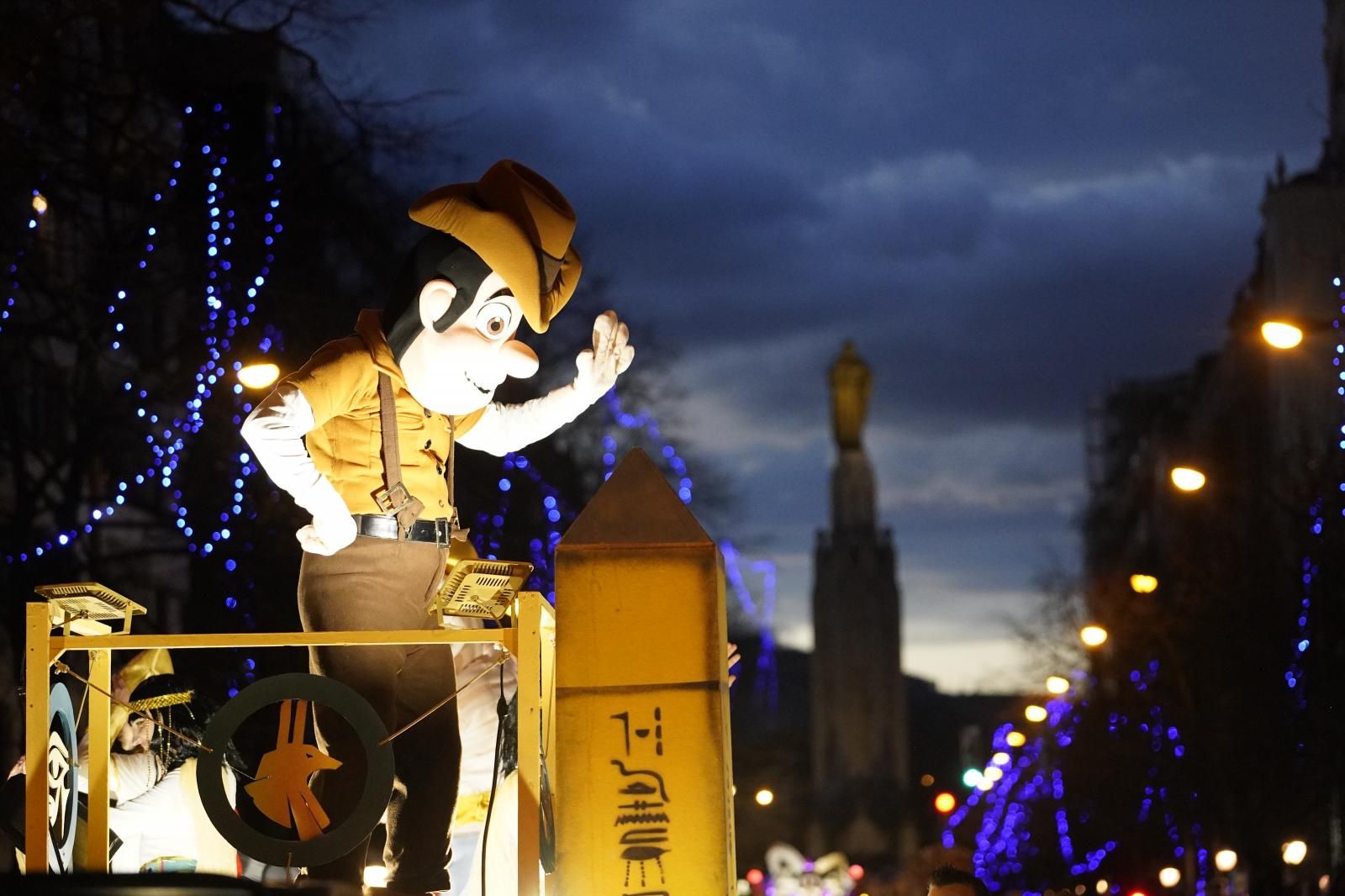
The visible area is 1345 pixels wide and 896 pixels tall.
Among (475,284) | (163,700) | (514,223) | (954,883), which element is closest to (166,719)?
(163,700)

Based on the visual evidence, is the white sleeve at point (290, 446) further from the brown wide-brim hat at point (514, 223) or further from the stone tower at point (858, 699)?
the stone tower at point (858, 699)

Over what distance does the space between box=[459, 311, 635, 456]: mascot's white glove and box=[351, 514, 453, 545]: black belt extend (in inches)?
21.3

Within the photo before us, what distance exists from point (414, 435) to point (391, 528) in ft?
1.20

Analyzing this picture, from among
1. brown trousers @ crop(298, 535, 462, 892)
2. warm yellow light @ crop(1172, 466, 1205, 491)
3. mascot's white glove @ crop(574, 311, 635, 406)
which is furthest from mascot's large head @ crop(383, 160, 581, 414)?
warm yellow light @ crop(1172, 466, 1205, 491)

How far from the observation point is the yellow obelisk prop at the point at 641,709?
7.11m

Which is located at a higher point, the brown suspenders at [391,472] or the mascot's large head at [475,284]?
the mascot's large head at [475,284]

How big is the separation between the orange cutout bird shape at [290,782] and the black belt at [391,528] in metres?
0.75

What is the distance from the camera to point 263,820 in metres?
7.11

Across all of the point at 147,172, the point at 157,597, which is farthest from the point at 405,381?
the point at 157,597

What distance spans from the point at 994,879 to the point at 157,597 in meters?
29.0

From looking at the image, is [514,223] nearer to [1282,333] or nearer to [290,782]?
[290,782]

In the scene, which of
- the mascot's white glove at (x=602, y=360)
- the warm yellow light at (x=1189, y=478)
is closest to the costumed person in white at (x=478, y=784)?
the mascot's white glove at (x=602, y=360)

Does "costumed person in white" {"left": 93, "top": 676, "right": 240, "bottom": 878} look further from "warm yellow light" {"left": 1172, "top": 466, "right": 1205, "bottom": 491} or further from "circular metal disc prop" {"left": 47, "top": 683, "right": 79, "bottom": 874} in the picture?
"warm yellow light" {"left": 1172, "top": 466, "right": 1205, "bottom": 491}

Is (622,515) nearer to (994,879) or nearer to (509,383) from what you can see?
(509,383)
